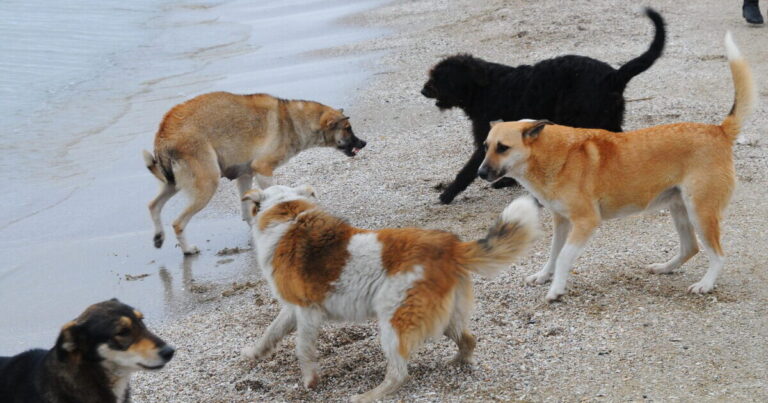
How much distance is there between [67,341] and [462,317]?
2208mm

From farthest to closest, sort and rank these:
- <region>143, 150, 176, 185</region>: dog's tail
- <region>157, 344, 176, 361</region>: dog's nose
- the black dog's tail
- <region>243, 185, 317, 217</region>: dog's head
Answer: the black dog's tail → <region>143, 150, 176, 185</region>: dog's tail → <region>243, 185, 317, 217</region>: dog's head → <region>157, 344, 176, 361</region>: dog's nose

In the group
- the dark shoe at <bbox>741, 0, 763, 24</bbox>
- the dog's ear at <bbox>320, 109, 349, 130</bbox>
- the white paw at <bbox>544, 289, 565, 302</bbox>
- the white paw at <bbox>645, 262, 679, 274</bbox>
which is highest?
the dog's ear at <bbox>320, 109, 349, 130</bbox>

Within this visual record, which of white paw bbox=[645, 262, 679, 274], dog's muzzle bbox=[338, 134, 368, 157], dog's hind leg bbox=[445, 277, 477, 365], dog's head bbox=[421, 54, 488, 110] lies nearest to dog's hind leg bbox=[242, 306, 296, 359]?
dog's hind leg bbox=[445, 277, 477, 365]

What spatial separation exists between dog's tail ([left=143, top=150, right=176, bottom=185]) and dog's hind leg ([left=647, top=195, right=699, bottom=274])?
447 centimetres

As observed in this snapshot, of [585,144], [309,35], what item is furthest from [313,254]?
[309,35]

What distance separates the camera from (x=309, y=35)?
18641 mm

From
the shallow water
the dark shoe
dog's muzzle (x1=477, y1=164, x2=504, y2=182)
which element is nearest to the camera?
dog's muzzle (x1=477, y1=164, x2=504, y2=182)

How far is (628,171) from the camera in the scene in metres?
5.78

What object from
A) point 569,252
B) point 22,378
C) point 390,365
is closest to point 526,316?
point 569,252

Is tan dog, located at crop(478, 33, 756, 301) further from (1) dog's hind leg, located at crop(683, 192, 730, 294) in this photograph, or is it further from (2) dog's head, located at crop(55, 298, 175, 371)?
(2) dog's head, located at crop(55, 298, 175, 371)

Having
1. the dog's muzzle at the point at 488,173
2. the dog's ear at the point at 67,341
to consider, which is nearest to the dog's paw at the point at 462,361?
the dog's muzzle at the point at 488,173

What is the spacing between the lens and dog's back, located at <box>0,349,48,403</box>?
4.29m

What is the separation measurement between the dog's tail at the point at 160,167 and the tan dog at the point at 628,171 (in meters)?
3.28

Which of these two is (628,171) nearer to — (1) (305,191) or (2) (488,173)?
(2) (488,173)
